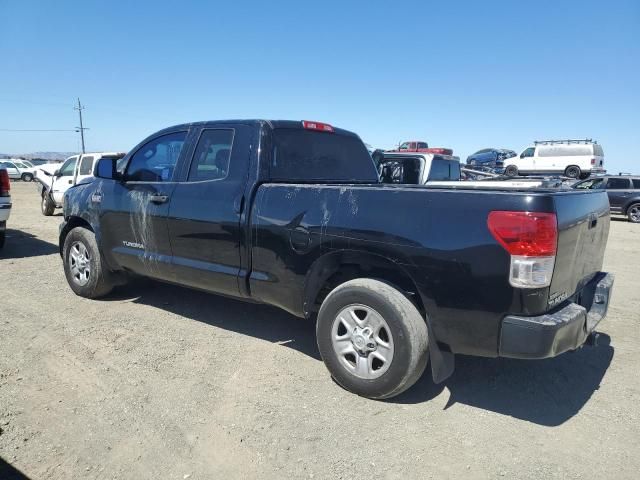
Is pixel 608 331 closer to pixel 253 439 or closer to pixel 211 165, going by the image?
pixel 253 439

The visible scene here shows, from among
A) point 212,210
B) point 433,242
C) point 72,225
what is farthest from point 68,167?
point 433,242

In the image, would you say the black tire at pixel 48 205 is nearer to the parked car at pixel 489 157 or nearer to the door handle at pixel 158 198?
the door handle at pixel 158 198

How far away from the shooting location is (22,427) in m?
2.85

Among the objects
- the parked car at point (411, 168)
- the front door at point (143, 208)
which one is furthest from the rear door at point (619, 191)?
the front door at point (143, 208)

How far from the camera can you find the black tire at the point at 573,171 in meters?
26.7

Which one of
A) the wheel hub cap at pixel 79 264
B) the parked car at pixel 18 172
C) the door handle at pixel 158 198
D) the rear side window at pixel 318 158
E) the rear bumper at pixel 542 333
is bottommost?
the parked car at pixel 18 172

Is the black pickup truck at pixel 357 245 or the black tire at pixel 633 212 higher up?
the black pickup truck at pixel 357 245

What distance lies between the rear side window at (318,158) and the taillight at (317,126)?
0.13 feet

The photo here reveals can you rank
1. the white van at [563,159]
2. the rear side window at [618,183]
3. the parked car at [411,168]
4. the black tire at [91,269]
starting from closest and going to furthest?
the black tire at [91,269] < the parked car at [411,168] < the rear side window at [618,183] < the white van at [563,159]

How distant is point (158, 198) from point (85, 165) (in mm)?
10201

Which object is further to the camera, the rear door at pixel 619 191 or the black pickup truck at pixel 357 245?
the rear door at pixel 619 191

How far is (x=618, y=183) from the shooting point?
1748 centimetres

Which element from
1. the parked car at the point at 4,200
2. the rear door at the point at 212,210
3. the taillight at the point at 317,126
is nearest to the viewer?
the rear door at the point at 212,210

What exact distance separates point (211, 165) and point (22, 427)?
2.37 metres
